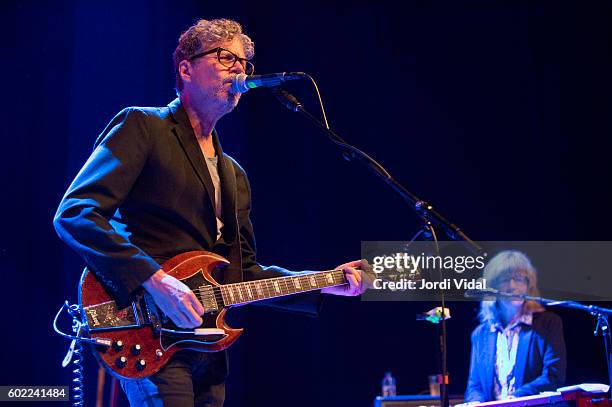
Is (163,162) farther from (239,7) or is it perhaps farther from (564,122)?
(564,122)

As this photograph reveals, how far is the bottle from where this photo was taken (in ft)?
21.9

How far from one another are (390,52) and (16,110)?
3.68 m

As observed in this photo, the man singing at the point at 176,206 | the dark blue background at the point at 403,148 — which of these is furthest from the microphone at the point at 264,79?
the dark blue background at the point at 403,148

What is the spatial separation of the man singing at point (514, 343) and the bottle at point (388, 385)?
71 centimetres

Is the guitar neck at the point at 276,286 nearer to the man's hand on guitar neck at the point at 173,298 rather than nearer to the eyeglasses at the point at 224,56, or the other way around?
the man's hand on guitar neck at the point at 173,298

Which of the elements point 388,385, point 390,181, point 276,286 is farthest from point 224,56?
point 388,385

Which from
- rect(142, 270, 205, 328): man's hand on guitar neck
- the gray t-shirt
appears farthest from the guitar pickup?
the gray t-shirt

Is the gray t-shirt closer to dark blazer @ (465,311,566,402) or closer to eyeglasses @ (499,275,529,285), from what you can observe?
dark blazer @ (465,311,566,402)

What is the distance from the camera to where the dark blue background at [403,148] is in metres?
6.54

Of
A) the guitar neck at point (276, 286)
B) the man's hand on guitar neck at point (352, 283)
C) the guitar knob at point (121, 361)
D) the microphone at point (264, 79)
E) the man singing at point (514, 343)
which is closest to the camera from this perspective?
the guitar knob at point (121, 361)

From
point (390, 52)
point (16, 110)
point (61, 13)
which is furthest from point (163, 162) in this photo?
point (390, 52)

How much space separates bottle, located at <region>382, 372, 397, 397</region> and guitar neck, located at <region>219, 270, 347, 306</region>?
3799 millimetres

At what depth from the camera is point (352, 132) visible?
696 centimetres

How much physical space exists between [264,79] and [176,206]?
67 centimetres
